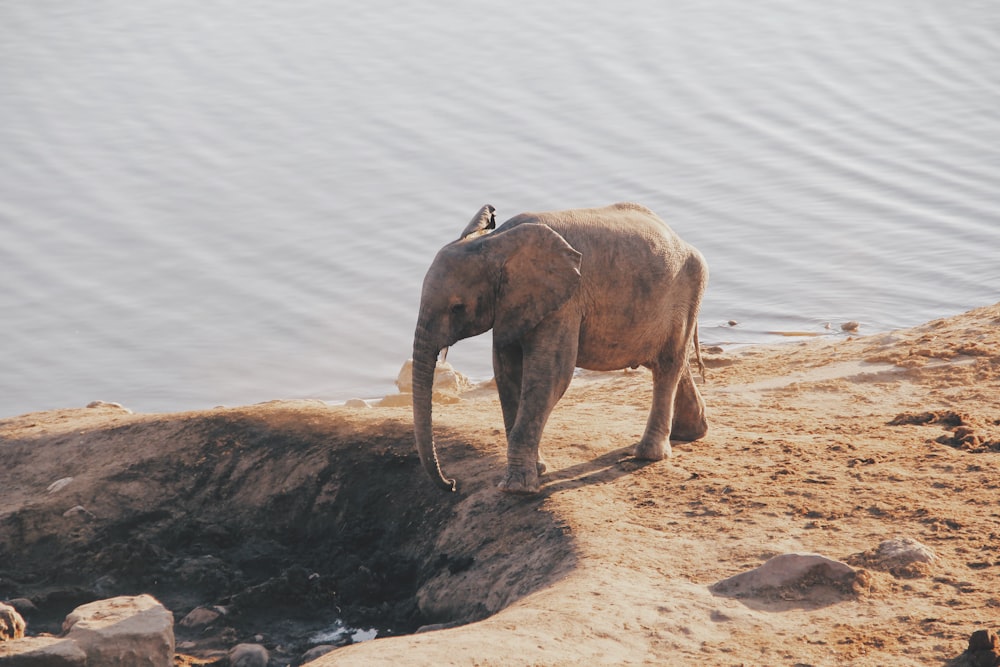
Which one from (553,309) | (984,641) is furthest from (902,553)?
(553,309)

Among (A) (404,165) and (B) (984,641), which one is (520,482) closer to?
(B) (984,641)

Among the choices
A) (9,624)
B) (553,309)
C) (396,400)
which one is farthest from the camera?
(396,400)

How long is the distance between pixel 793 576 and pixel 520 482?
7.24 feet

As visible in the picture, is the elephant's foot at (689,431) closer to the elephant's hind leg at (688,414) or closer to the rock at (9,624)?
the elephant's hind leg at (688,414)

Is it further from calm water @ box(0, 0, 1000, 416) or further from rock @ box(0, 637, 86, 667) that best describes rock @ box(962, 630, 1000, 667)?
calm water @ box(0, 0, 1000, 416)

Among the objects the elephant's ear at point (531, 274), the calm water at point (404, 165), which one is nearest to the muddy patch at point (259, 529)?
the elephant's ear at point (531, 274)

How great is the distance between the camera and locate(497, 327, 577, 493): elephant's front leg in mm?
9266

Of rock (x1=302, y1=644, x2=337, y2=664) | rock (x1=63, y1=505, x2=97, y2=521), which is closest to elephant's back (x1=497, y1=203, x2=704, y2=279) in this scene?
rock (x1=302, y1=644, x2=337, y2=664)

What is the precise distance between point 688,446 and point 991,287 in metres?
Answer: 8.69

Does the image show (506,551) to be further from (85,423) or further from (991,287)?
(991,287)

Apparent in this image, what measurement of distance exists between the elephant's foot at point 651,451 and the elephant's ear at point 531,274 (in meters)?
1.49

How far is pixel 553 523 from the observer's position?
8.95m

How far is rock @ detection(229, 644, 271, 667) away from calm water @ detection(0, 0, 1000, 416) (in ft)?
22.8

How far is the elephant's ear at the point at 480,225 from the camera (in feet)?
30.5
